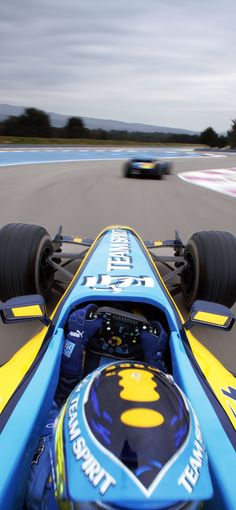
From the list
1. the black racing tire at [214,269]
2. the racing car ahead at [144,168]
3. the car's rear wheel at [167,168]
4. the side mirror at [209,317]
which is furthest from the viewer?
the car's rear wheel at [167,168]

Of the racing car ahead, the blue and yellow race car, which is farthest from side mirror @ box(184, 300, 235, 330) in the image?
the racing car ahead

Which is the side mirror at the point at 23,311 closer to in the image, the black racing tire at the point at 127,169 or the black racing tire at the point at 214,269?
the black racing tire at the point at 214,269

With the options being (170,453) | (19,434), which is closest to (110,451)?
(170,453)

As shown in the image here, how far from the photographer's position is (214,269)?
3.30m

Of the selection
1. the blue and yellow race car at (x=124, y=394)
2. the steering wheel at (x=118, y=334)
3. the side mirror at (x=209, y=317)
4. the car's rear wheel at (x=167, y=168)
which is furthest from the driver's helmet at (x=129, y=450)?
the car's rear wheel at (x=167, y=168)

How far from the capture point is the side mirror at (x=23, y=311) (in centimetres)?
226

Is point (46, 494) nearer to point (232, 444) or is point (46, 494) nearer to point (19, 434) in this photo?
point (19, 434)

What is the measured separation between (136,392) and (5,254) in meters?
2.40

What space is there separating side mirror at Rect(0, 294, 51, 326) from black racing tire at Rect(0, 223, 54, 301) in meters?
1.00

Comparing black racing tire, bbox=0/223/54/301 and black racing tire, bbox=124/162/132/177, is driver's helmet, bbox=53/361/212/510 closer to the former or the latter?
black racing tire, bbox=0/223/54/301

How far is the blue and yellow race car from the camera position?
1027mm

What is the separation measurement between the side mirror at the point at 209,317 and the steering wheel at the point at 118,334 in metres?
0.23

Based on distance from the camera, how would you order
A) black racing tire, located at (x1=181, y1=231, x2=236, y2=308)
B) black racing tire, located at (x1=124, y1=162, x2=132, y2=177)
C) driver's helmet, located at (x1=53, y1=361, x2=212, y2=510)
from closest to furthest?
driver's helmet, located at (x1=53, y1=361, x2=212, y2=510) < black racing tire, located at (x1=181, y1=231, x2=236, y2=308) < black racing tire, located at (x1=124, y1=162, x2=132, y2=177)

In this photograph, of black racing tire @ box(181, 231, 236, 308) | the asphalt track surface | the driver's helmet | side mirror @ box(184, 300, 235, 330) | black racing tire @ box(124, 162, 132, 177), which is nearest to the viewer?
the driver's helmet
